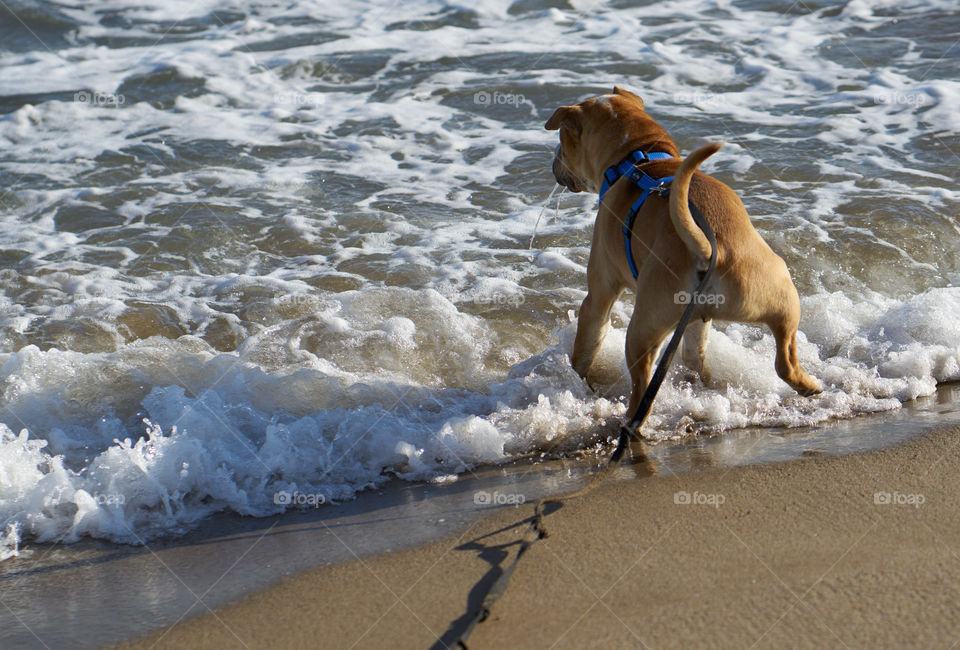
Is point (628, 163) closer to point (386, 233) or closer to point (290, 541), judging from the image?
point (290, 541)

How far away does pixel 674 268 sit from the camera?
3.75 meters

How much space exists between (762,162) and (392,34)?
6.15 metres

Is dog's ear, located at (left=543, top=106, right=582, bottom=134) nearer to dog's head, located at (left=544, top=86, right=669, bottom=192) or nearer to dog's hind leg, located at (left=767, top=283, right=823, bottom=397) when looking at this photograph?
dog's head, located at (left=544, top=86, right=669, bottom=192)

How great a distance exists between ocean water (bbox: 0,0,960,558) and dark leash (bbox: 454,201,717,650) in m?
0.79

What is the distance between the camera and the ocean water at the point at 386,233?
4285 mm

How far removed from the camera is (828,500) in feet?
11.5

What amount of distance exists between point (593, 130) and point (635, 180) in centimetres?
76

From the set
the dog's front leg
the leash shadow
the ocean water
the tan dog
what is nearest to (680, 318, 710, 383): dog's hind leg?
the tan dog

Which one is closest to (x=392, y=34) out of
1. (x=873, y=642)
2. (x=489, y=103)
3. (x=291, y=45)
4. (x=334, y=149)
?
(x=291, y=45)

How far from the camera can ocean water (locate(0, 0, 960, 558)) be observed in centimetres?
429

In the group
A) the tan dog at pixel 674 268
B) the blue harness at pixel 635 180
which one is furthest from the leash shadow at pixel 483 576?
the blue harness at pixel 635 180

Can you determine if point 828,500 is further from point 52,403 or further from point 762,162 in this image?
point 762,162

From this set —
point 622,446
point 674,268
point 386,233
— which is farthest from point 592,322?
point 386,233

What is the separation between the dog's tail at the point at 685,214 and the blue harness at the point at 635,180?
0.42 metres
